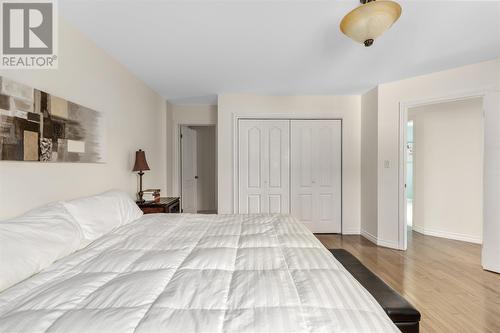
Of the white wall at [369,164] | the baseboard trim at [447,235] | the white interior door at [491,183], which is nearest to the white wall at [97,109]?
the white wall at [369,164]

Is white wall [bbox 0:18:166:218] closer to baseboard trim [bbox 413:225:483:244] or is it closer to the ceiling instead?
the ceiling

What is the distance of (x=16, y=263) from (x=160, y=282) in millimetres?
682

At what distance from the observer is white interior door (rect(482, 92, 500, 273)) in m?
2.46

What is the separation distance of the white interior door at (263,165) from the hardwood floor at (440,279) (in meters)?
1.07

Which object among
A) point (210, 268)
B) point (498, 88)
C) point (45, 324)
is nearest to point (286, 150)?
point (498, 88)

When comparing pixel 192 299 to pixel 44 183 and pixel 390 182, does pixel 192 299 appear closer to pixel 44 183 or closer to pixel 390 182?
pixel 44 183

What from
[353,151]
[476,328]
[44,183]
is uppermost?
[353,151]

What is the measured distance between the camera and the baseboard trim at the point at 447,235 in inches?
135

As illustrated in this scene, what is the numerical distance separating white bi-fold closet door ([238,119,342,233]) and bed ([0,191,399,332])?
2359 millimetres

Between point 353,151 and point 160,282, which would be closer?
point 160,282

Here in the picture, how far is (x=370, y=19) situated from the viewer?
4.52 feet

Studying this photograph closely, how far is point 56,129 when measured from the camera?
1.69 metres

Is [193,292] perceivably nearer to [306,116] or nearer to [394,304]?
[394,304]

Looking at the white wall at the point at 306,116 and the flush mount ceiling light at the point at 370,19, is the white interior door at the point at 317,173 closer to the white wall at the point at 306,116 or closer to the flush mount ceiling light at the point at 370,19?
the white wall at the point at 306,116
